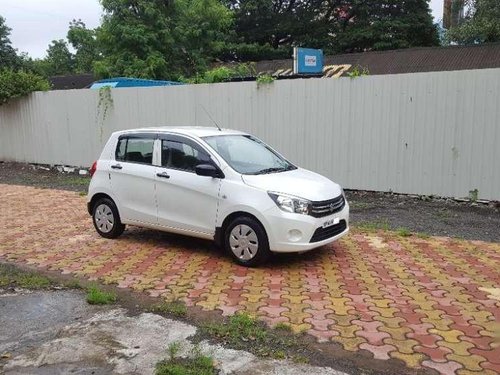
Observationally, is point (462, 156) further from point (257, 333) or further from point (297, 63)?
point (297, 63)

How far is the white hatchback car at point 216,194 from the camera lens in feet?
18.0

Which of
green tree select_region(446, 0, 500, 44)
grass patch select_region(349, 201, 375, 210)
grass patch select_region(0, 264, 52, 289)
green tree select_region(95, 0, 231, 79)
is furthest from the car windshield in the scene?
green tree select_region(446, 0, 500, 44)

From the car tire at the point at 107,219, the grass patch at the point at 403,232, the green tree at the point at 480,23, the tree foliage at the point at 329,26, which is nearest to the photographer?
the car tire at the point at 107,219

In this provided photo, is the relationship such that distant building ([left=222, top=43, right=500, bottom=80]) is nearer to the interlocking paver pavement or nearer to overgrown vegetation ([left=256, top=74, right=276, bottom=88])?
overgrown vegetation ([left=256, top=74, right=276, bottom=88])

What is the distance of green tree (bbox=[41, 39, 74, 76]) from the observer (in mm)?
49344

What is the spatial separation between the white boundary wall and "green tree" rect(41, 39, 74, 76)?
40.6 m

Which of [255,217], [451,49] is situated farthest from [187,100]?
[451,49]

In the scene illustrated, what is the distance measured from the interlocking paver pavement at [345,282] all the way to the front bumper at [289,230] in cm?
33

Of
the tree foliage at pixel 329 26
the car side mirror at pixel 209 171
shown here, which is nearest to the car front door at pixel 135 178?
the car side mirror at pixel 209 171

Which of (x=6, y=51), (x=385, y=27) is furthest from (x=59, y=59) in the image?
(x=385, y=27)

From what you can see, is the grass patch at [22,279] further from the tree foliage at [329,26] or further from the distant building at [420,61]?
the tree foliage at [329,26]

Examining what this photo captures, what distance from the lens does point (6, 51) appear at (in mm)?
24734

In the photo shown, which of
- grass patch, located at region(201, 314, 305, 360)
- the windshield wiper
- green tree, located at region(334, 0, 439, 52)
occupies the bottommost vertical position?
grass patch, located at region(201, 314, 305, 360)

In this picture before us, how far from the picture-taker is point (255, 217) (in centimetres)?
557
